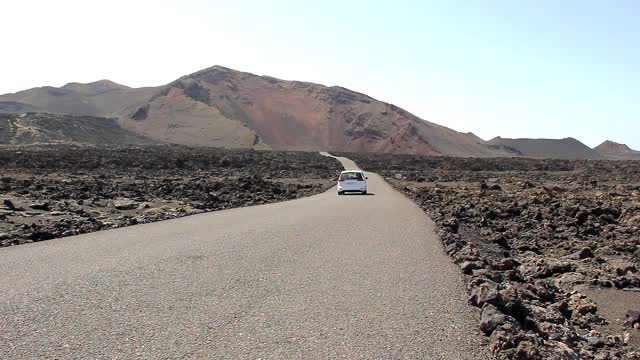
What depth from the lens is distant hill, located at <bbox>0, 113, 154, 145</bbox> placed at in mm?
92688

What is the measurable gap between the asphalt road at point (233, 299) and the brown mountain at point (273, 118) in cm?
11929

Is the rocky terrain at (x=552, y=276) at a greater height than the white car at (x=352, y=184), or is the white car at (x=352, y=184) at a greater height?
the rocky terrain at (x=552, y=276)

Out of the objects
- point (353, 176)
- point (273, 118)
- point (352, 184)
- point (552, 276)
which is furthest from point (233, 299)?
point (273, 118)

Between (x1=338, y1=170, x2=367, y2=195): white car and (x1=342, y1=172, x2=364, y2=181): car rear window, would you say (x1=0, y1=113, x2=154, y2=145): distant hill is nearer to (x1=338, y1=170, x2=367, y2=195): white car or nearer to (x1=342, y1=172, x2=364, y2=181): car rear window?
(x1=342, y1=172, x2=364, y2=181): car rear window

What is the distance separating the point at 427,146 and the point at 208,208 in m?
129

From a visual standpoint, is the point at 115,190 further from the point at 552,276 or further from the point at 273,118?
the point at 273,118

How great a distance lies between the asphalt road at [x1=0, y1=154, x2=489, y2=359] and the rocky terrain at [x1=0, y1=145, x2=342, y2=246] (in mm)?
4430

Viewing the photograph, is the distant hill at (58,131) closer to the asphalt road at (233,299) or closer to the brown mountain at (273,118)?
the brown mountain at (273,118)

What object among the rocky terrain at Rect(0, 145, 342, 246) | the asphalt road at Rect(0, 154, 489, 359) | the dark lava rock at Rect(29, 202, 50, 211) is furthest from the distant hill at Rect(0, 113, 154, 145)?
the asphalt road at Rect(0, 154, 489, 359)

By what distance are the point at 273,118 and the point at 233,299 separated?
160 metres

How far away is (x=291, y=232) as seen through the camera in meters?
13.6

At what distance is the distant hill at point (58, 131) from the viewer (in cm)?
9269

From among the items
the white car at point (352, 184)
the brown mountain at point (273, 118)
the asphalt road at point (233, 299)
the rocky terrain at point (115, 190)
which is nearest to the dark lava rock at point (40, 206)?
the rocky terrain at point (115, 190)

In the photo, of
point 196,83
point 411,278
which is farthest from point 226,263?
point 196,83
